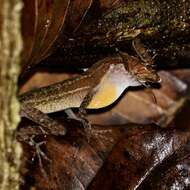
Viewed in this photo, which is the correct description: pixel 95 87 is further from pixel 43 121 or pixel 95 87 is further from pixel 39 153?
pixel 39 153

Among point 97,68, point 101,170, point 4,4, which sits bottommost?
point 101,170

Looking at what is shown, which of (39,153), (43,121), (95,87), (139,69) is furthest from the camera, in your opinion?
(95,87)

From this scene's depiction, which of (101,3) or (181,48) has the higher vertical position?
(101,3)

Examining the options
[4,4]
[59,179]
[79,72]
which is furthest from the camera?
[79,72]

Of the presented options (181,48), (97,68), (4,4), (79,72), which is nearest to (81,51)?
(97,68)

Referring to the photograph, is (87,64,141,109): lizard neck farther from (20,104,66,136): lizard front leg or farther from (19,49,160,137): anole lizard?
(20,104,66,136): lizard front leg

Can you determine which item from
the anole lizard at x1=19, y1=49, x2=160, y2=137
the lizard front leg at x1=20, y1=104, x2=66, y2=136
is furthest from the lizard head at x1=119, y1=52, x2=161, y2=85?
the lizard front leg at x1=20, y1=104, x2=66, y2=136

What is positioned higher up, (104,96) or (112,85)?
(112,85)

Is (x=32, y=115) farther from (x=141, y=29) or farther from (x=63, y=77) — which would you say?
(x=141, y=29)

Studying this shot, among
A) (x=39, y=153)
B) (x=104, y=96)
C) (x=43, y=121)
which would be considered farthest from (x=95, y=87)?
(x=39, y=153)
